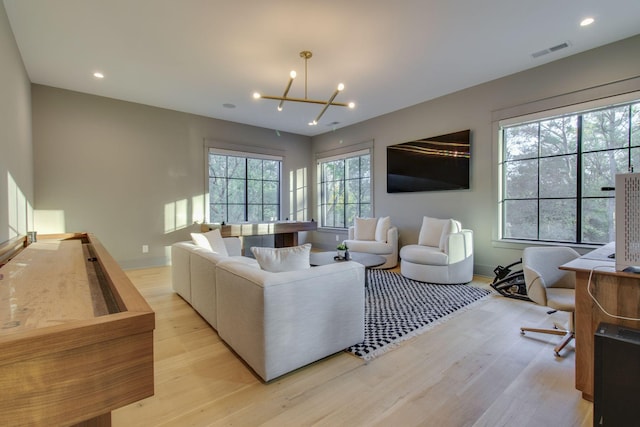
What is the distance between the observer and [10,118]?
9.00 ft

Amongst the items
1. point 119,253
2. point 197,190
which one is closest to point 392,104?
point 197,190

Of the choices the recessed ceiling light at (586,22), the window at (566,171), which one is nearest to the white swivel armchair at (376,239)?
the window at (566,171)

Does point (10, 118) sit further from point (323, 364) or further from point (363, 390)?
point (363, 390)

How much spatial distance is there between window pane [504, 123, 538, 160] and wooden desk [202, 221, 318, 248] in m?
3.81

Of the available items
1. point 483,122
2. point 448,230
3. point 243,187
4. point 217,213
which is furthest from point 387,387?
point 243,187

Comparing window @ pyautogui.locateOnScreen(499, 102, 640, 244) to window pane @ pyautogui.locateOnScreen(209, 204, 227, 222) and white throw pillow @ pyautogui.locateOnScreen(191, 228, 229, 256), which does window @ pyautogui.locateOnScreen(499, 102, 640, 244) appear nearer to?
white throw pillow @ pyautogui.locateOnScreen(191, 228, 229, 256)

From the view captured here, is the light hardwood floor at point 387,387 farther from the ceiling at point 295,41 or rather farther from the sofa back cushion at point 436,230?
the ceiling at point 295,41

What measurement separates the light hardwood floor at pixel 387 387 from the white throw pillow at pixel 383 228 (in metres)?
2.77

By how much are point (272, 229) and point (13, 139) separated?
372 cm

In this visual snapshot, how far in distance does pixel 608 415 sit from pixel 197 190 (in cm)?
586

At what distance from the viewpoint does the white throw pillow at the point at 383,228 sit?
525 centimetres

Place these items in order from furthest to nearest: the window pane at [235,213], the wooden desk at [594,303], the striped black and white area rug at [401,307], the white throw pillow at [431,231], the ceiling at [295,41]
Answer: the window pane at [235,213] < the white throw pillow at [431,231] < the ceiling at [295,41] < the striped black and white area rug at [401,307] < the wooden desk at [594,303]

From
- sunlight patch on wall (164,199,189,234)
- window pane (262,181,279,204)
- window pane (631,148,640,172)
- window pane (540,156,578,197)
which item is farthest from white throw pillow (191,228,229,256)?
window pane (631,148,640,172)

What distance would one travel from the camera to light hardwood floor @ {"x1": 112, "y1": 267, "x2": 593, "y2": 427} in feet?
5.02
